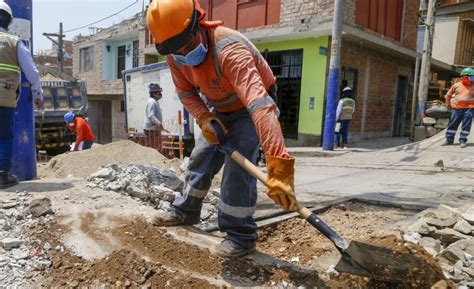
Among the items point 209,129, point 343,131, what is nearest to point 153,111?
point 343,131

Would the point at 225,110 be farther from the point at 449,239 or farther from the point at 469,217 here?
the point at 469,217

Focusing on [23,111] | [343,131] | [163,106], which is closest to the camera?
[23,111]

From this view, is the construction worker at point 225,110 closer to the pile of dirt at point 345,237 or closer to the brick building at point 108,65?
the pile of dirt at point 345,237

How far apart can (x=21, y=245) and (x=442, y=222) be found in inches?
118

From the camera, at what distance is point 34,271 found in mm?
2326

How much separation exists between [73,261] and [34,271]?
222 millimetres

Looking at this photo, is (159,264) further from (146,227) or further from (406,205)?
(406,205)

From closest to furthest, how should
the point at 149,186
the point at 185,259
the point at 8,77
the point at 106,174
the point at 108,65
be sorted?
the point at 185,259, the point at 8,77, the point at 149,186, the point at 106,174, the point at 108,65

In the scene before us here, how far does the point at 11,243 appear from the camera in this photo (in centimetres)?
254

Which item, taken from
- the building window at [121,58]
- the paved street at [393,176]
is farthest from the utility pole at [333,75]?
the building window at [121,58]

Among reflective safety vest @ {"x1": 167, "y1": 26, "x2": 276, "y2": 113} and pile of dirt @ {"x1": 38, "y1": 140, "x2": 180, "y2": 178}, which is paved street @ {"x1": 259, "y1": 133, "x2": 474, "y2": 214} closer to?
reflective safety vest @ {"x1": 167, "y1": 26, "x2": 276, "y2": 113}

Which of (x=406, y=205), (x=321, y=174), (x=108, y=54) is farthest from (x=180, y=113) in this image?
(x=108, y=54)

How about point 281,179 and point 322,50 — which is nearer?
point 281,179

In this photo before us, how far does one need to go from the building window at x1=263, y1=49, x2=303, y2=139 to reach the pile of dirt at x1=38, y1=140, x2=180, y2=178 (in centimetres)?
561
